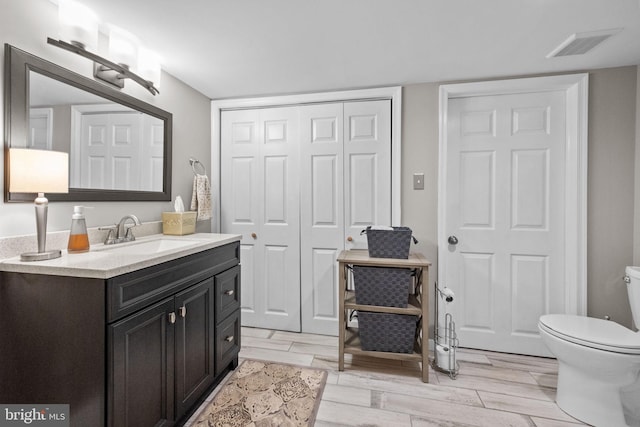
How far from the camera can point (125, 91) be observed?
184cm

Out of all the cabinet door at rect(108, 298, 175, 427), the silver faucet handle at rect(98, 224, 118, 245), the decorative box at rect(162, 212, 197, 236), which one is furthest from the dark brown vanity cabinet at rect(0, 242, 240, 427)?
the decorative box at rect(162, 212, 197, 236)

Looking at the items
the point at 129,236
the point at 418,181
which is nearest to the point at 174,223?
the point at 129,236

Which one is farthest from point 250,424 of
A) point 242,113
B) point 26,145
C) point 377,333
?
point 242,113

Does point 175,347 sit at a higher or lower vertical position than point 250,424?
higher

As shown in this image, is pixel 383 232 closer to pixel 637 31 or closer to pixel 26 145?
pixel 637 31

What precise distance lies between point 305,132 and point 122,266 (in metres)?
1.87

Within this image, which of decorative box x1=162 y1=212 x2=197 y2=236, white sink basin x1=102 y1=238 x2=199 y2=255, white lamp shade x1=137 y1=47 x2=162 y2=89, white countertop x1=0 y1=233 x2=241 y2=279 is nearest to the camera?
white countertop x1=0 y1=233 x2=241 y2=279

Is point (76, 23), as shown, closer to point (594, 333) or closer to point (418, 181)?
point (418, 181)

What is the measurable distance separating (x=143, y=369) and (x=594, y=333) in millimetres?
2316

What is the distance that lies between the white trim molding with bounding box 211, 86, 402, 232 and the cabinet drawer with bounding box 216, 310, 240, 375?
1.06 metres

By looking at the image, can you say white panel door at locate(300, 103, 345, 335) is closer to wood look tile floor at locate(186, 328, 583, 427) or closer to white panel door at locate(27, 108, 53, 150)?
wood look tile floor at locate(186, 328, 583, 427)

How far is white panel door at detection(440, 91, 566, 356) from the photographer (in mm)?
2256

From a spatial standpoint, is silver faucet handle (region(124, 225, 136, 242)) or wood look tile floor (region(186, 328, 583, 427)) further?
silver faucet handle (region(124, 225, 136, 242))

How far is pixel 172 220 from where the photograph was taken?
2111 mm
